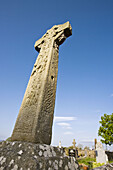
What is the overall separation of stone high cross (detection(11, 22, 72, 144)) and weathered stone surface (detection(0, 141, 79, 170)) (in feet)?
1.20

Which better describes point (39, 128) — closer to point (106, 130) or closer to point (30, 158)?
point (30, 158)

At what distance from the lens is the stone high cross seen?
187 cm

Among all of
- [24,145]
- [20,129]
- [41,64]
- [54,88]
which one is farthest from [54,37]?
[24,145]

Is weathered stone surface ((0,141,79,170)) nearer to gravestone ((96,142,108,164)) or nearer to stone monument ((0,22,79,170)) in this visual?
stone monument ((0,22,79,170))

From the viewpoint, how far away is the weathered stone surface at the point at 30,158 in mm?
1144

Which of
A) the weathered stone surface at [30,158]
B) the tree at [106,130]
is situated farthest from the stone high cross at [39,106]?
the tree at [106,130]

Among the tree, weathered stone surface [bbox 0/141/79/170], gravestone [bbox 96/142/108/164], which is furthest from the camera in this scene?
the tree

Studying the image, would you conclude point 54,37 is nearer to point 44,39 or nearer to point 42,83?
point 44,39

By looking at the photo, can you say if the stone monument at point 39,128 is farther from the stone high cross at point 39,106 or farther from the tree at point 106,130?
the tree at point 106,130

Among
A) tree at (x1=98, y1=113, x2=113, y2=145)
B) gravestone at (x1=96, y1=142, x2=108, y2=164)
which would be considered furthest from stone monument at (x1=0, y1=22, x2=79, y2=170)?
tree at (x1=98, y1=113, x2=113, y2=145)

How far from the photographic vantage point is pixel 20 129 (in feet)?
6.48

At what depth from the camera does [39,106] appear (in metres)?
2.06

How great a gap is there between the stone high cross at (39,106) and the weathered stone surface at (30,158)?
36cm

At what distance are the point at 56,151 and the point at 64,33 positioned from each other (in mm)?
3513
